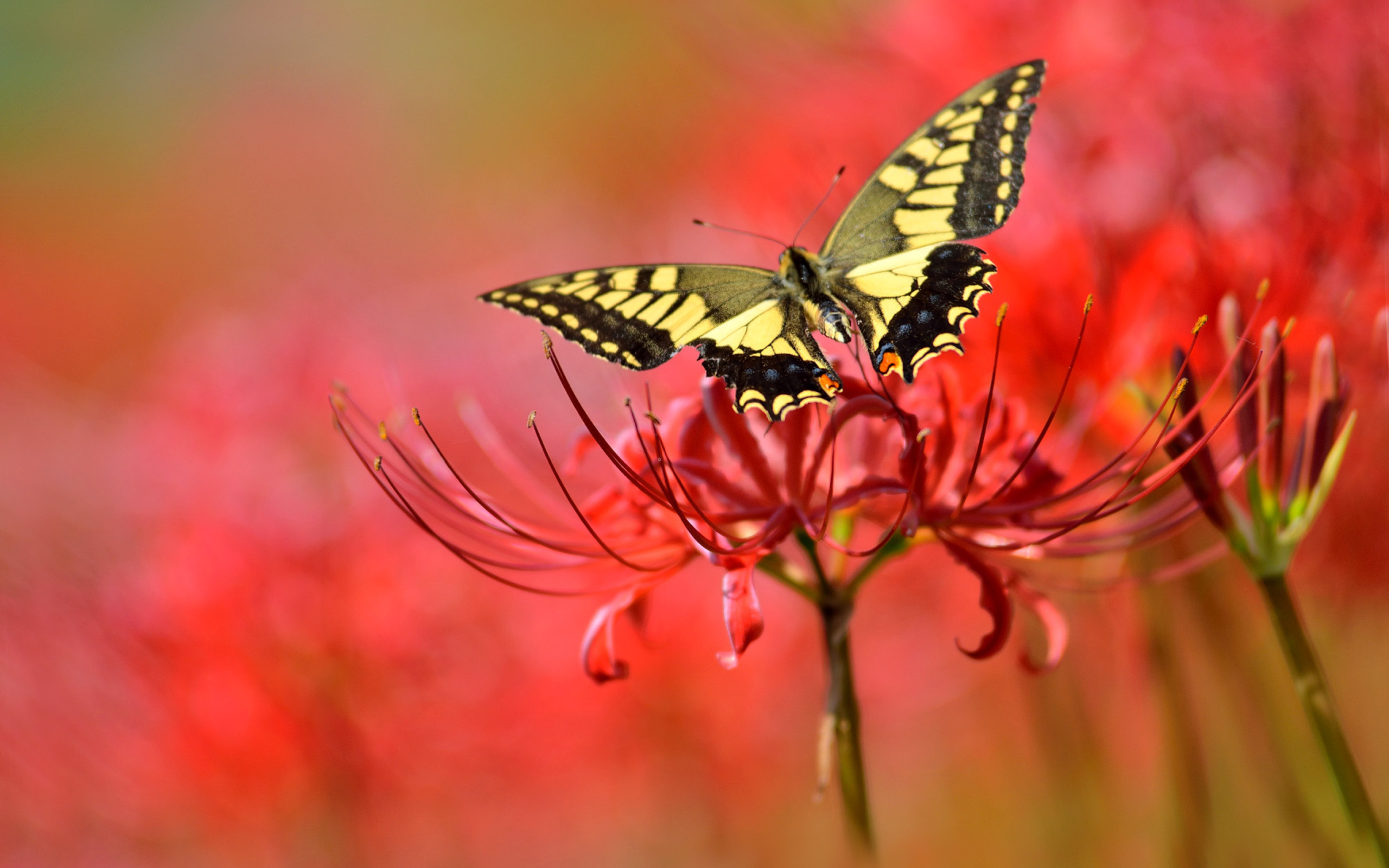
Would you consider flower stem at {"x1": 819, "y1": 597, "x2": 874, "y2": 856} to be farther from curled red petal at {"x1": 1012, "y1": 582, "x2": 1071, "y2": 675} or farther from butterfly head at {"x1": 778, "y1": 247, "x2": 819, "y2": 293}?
butterfly head at {"x1": 778, "y1": 247, "x2": 819, "y2": 293}

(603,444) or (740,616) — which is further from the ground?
(603,444)

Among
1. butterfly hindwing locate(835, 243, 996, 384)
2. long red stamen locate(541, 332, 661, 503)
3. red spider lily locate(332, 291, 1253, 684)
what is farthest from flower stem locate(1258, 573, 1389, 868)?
long red stamen locate(541, 332, 661, 503)

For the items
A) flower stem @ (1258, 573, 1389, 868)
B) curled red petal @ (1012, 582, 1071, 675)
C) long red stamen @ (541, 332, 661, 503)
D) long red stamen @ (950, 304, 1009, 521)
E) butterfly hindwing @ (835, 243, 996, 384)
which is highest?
butterfly hindwing @ (835, 243, 996, 384)

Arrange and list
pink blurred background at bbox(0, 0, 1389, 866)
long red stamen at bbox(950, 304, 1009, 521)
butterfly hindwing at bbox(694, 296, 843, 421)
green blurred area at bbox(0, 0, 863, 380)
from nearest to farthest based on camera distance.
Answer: long red stamen at bbox(950, 304, 1009, 521) → butterfly hindwing at bbox(694, 296, 843, 421) → pink blurred background at bbox(0, 0, 1389, 866) → green blurred area at bbox(0, 0, 863, 380)

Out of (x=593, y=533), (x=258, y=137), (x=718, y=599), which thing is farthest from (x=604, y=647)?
(x=258, y=137)

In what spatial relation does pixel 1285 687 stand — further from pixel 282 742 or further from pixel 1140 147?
pixel 282 742

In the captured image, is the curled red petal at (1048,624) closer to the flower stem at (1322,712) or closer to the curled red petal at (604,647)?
the flower stem at (1322,712)

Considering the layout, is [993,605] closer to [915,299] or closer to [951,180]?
[915,299]
